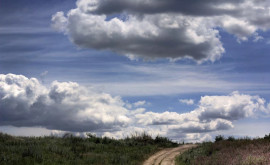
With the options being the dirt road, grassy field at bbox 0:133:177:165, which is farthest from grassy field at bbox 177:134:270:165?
grassy field at bbox 0:133:177:165

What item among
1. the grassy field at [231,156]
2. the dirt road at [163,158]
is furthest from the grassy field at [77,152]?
the grassy field at [231,156]

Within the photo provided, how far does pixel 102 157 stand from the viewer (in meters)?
23.5

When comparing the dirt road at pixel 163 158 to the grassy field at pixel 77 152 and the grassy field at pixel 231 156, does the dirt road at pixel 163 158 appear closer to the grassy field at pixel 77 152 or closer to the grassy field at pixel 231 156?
the grassy field at pixel 77 152

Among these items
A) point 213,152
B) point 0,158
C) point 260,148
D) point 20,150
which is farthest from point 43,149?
point 260,148

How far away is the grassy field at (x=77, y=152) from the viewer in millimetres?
21750

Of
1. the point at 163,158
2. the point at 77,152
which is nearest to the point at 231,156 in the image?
the point at 163,158

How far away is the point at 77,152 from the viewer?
2550 centimetres

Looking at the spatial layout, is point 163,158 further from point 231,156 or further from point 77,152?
point 77,152

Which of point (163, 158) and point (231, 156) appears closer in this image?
point (231, 156)

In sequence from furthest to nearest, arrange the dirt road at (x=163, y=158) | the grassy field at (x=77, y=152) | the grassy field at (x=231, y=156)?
1. the dirt road at (x=163, y=158)
2. the grassy field at (x=77, y=152)
3. the grassy field at (x=231, y=156)

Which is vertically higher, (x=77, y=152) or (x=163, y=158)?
(x=77, y=152)

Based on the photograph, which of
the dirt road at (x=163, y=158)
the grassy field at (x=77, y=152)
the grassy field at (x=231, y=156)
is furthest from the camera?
the dirt road at (x=163, y=158)

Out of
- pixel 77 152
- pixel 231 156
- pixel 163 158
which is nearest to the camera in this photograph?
pixel 231 156

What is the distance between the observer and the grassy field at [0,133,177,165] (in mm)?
21750
